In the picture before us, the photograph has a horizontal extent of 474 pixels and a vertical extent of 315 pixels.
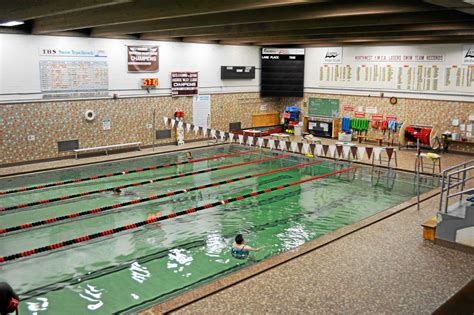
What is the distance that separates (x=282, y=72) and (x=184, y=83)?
4643mm

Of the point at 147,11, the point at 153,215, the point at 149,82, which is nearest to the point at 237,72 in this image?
the point at 149,82

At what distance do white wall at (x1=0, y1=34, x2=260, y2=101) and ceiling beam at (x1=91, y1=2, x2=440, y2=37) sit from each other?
2321 mm

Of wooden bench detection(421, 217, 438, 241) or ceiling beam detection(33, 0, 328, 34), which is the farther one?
wooden bench detection(421, 217, 438, 241)

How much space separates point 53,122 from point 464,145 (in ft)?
42.9

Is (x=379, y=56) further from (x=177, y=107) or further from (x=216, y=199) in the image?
(x=216, y=199)

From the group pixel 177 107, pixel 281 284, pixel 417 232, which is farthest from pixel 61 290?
pixel 177 107

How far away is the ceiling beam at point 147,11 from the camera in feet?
23.4

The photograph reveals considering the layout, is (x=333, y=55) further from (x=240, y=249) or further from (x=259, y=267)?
(x=259, y=267)

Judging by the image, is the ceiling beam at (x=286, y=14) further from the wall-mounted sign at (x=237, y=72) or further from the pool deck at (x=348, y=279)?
the wall-mounted sign at (x=237, y=72)

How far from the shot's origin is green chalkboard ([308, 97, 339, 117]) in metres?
18.5

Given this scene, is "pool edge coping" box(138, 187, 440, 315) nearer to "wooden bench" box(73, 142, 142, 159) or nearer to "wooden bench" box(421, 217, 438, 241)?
"wooden bench" box(421, 217, 438, 241)

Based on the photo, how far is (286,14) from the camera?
8.66 m

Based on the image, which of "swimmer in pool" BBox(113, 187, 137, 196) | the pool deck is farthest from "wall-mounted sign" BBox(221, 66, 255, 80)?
the pool deck

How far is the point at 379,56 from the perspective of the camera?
16.9m
